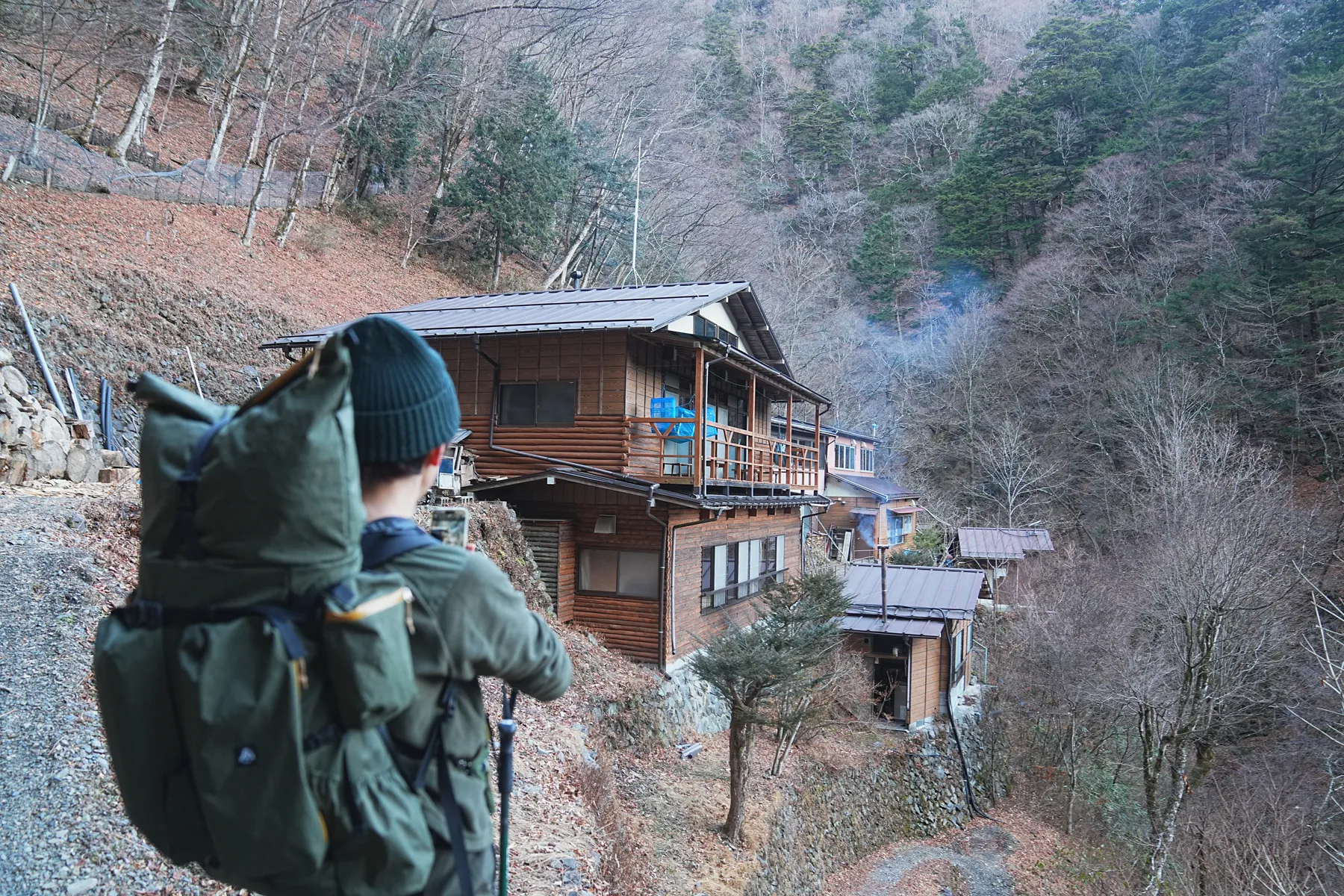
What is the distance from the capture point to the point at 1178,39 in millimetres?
37969

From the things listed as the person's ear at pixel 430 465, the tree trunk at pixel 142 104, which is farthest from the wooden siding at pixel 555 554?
the tree trunk at pixel 142 104

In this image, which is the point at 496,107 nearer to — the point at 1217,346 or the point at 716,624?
the point at 716,624

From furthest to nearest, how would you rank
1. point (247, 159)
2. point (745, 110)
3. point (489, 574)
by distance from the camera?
point (745, 110)
point (247, 159)
point (489, 574)

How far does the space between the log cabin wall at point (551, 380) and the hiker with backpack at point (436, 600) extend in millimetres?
11154

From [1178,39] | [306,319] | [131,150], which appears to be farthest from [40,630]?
[1178,39]

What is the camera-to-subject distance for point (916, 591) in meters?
19.1

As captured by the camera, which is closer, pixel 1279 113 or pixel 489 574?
pixel 489 574

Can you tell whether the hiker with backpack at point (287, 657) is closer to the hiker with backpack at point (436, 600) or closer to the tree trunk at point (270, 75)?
the hiker with backpack at point (436, 600)

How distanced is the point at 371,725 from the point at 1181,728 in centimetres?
1760

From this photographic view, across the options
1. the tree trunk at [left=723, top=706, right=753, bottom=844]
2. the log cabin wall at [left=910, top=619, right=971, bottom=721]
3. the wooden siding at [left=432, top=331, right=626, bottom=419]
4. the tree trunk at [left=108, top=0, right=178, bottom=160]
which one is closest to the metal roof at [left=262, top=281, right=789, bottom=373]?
the wooden siding at [left=432, top=331, right=626, bottom=419]

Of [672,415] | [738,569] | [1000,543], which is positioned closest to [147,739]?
[672,415]

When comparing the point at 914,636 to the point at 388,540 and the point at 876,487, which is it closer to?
the point at 876,487

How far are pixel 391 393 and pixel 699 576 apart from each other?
489 inches

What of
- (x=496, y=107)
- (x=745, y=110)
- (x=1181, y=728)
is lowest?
(x=1181, y=728)
